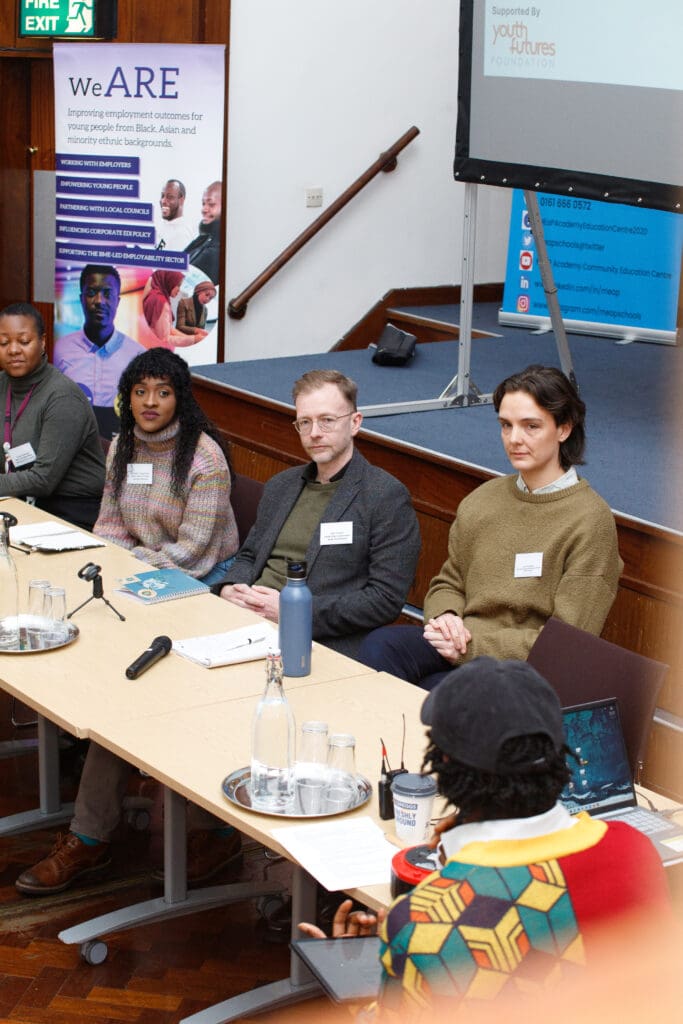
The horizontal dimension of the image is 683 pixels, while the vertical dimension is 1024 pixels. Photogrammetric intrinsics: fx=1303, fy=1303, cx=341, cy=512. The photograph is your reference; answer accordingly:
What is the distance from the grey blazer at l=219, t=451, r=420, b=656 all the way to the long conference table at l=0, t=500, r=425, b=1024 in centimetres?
31

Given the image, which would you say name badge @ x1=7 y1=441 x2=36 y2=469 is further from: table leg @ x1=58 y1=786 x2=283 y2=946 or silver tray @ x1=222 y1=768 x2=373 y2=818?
silver tray @ x1=222 y1=768 x2=373 y2=818

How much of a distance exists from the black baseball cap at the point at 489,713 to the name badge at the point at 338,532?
205 centimetres

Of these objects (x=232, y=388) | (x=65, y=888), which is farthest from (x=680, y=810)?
(x=232, y=388)

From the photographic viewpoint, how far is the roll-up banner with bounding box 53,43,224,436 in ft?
19.8

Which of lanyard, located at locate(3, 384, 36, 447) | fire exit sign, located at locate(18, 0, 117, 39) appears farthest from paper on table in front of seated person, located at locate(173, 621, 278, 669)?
fire exit sign, located at locate(18, 0, 117, 39)

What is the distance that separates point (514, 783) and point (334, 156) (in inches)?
247

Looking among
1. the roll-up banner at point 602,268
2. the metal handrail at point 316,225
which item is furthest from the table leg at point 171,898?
the roll-up banner at point 602,268

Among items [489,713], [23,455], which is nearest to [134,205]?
[23,455]

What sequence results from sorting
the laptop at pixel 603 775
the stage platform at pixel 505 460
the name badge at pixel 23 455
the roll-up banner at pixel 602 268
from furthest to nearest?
the roll-up banner at pixel 602 268
the name badge at pixel 23 455
the stage platform at pixel 505 460
the laptop at pixel 603 775

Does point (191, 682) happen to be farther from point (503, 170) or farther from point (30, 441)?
point (503, 170)

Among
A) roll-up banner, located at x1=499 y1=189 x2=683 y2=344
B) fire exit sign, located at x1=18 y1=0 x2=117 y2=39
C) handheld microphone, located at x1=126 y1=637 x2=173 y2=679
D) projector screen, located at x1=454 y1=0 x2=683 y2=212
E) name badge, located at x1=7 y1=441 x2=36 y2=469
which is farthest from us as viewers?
roll-up banner, located at x1=499 y1=189 x2=683 y2=344

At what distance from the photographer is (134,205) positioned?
20.3ft

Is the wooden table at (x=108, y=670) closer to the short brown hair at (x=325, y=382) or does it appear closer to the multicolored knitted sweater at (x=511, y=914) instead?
the short brown hair at (x=325, y=382)

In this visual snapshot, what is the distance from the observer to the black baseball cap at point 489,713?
1.51 metres
